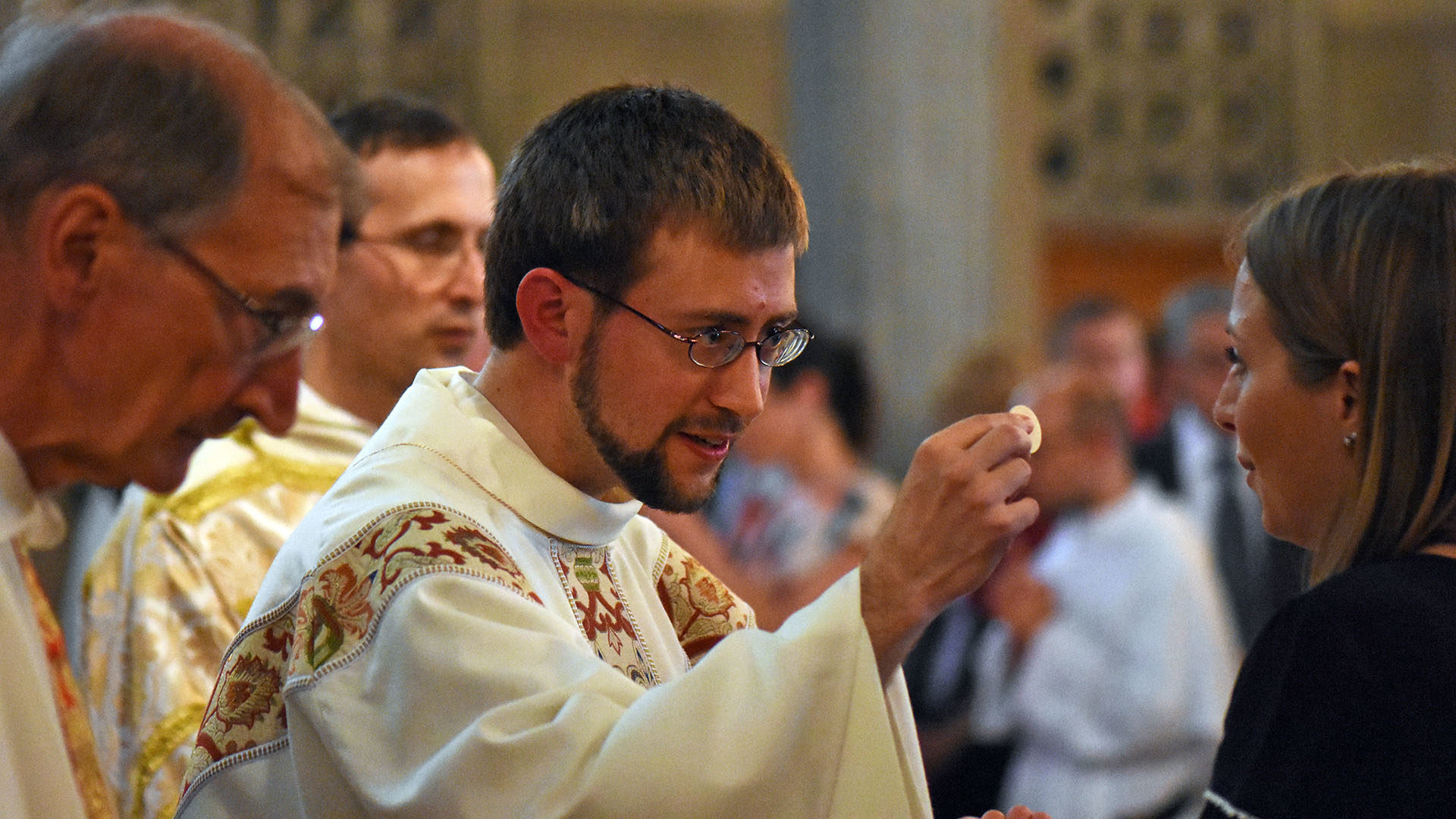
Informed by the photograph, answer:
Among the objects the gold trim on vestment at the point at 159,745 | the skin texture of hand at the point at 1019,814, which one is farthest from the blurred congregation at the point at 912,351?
the skin texture of hand at the point at 1019,814

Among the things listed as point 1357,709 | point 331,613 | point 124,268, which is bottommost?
point 1357,709

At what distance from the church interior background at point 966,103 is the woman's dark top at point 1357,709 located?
4.63m

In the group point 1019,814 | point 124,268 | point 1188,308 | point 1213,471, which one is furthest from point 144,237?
point 1188,308

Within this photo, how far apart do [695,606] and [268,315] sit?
705mm

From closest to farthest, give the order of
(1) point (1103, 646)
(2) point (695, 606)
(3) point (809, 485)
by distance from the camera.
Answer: (2) point (695, 606), (1) point (1103, 646), (3) point (809, 485)

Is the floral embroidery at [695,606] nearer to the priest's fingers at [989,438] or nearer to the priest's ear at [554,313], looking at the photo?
the priest's ear at [554,313]

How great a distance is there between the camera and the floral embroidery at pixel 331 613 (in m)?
1.77

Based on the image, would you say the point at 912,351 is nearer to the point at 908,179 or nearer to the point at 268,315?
the point at 908,179

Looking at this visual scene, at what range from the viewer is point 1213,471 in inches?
209

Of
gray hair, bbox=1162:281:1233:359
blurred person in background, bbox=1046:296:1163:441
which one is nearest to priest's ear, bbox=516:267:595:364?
gray hair, bbox=1162:281:1233:359

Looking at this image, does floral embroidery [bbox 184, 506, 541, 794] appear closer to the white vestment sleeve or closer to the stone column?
the white vestment sleeve

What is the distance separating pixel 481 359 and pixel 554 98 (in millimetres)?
6684

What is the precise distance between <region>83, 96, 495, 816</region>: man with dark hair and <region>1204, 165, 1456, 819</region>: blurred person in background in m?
1.21

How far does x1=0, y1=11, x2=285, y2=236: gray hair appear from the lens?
5.87ft
